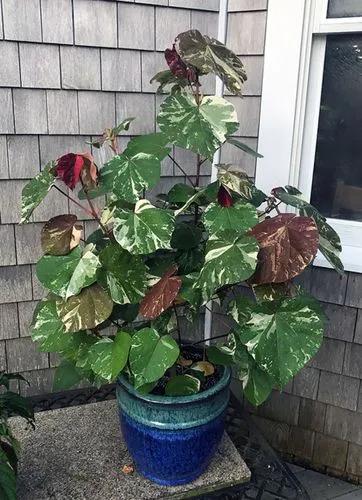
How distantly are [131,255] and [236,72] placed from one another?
0.58 meters

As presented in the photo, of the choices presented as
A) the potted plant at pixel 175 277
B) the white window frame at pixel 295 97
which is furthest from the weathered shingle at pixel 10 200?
the white window frame at pixel 295 97

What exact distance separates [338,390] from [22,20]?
1.74 m

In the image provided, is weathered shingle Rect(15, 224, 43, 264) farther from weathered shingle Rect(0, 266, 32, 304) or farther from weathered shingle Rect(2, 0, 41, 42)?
weathered shingle Rect(2, 0, 41, 42)

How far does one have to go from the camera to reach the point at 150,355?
1278 millimetres

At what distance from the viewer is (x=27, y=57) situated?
1.63 meters

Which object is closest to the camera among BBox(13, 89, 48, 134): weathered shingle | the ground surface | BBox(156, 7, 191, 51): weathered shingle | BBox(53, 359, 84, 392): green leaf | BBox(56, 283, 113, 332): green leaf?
BBox(56, 283, 113, 332): green leaf

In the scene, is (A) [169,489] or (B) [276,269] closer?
(B) [276,269]

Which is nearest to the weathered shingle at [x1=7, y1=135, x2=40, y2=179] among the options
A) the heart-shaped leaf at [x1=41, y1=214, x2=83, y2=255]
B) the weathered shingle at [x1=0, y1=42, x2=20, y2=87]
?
the weathered shingle at [x1=0, y1=42, x2=20, y2=87]

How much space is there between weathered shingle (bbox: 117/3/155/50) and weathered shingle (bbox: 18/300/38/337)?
3.28ft

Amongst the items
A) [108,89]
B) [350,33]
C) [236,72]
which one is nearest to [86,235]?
[108,89]

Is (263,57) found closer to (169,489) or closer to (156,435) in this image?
(156,435)

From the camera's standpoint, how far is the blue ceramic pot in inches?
54.1

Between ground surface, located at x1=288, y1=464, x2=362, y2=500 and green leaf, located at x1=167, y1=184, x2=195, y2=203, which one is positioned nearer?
green leaf, located at x1=167, y1=184, x2=195, y2=203

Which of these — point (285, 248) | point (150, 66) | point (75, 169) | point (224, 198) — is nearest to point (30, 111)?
point (150, 66)
